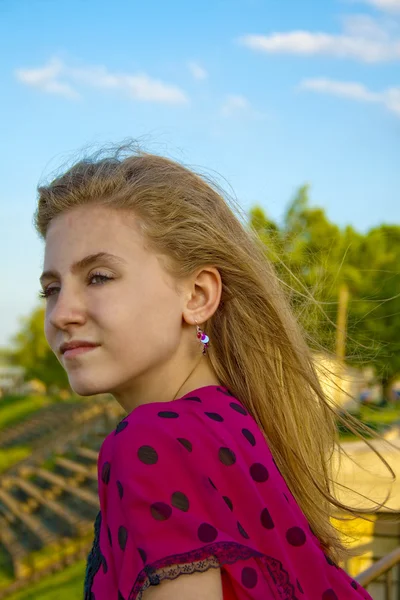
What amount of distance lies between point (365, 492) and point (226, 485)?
2485 mm

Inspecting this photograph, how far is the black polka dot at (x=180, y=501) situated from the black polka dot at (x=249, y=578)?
0.46ft

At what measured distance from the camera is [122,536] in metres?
1.12

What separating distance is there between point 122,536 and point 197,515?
0.39ft

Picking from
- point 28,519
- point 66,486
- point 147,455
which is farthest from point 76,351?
point 66,486

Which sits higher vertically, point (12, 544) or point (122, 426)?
point (122, 426)

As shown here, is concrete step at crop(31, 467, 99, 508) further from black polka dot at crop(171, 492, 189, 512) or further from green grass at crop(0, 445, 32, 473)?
black polka dot at crop(171, 492, 189, 512)

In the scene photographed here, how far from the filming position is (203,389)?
1416 mm

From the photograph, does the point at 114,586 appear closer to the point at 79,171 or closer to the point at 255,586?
the point at 255,586

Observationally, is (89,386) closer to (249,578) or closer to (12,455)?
(249,578)

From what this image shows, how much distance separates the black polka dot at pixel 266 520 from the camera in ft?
3.99

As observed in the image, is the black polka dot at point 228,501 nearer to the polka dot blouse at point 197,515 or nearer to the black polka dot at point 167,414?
the polka dot blouse at point 197,515

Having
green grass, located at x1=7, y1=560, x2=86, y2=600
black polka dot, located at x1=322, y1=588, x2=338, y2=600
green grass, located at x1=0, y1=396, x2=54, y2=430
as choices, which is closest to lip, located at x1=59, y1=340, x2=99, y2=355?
black polka dot, located at x1=322, y1=588, x2=338, y2=600

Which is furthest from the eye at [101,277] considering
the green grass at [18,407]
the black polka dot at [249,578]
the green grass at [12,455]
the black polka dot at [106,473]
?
the green grass at [18,407]

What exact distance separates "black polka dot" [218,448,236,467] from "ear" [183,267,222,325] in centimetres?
35
